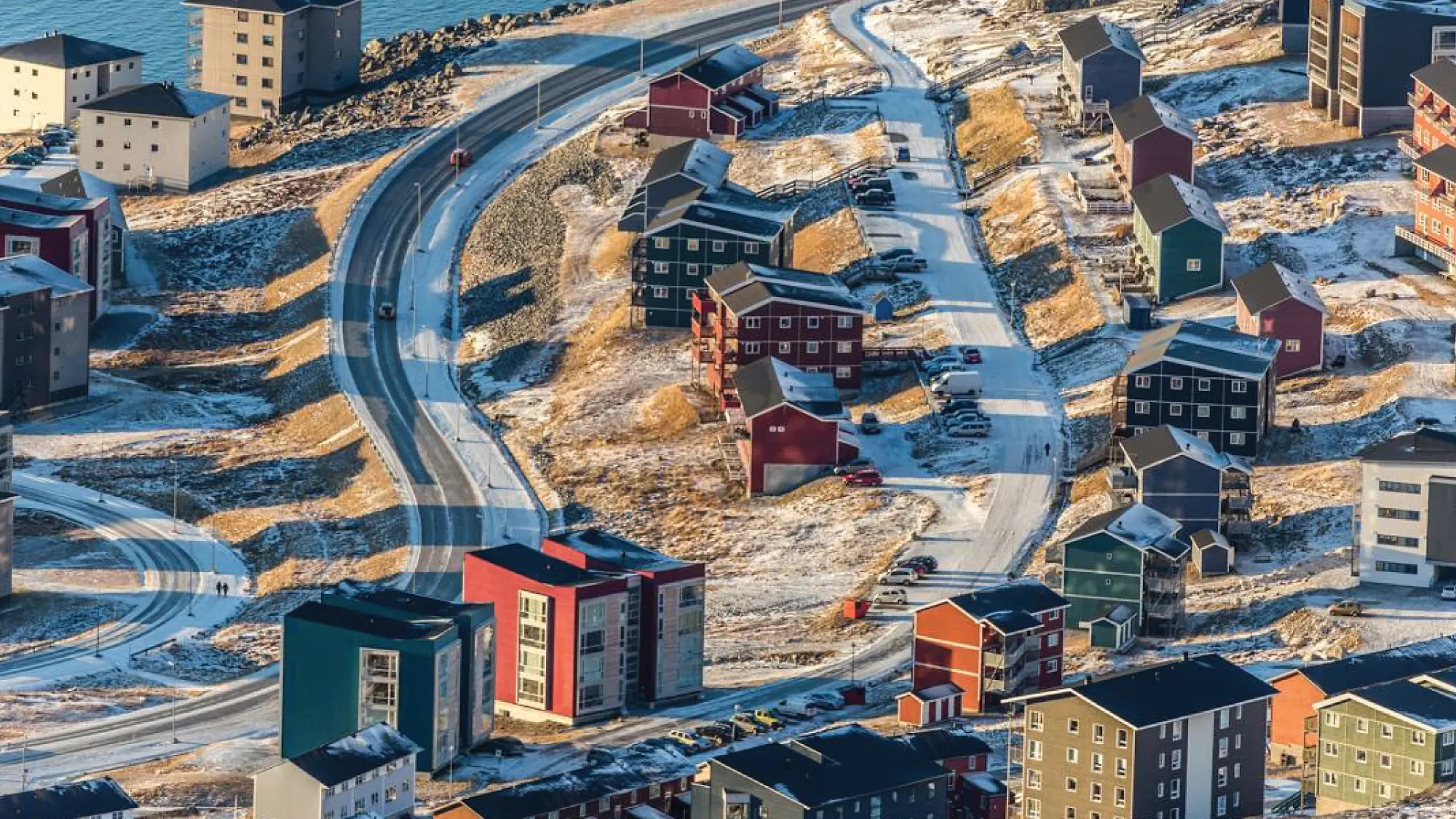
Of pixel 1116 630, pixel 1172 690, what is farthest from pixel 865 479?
pixel 1172 690

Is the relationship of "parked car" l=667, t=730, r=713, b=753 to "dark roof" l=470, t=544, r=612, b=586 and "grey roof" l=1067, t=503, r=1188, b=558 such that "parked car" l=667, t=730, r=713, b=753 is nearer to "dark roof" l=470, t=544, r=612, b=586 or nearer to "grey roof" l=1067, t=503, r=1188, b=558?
"dark roof" l=470, t=544, r=612, b=586

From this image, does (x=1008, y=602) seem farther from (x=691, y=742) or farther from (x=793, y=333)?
(x=793, y=333)

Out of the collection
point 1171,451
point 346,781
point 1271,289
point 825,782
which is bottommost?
point 346,781

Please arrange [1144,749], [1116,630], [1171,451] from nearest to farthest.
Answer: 1. [1144,749]
2. [1116,630]
3. [1171,451]

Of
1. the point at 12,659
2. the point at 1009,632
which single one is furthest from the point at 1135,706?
the point at 12,659

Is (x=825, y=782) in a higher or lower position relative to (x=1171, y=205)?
lower

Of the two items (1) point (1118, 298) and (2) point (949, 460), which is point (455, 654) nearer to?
(2) point (949, 460)
